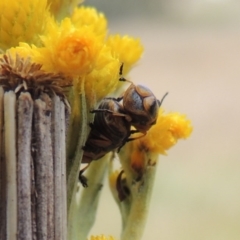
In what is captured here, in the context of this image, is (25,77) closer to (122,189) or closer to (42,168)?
(42,168)

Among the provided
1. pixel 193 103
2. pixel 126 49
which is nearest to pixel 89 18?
pixel 126 49

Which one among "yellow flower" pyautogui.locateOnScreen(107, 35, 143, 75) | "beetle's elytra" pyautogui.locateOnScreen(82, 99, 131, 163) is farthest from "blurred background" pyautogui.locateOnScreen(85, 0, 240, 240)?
"beetle's elytra" pyautogui.locateOnScreen(82, 99, 131, 163)

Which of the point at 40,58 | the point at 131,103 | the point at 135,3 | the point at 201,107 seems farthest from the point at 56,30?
the point at 135,3

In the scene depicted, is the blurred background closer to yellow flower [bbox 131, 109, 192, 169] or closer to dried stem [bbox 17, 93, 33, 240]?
yellow flower [bbox 131, 109, 192, 169]

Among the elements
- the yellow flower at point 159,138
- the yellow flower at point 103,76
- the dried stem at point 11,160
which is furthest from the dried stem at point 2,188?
the yellow flower at point 159,138

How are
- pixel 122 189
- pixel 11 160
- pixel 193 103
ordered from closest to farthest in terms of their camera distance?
1. pixel 11 160
2. pixel 122 189
3. pixel 193 103

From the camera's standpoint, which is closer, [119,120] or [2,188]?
[2,188]

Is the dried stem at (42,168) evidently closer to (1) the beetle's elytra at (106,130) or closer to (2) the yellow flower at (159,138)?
(1) the beetle's elytra at (106,130)
